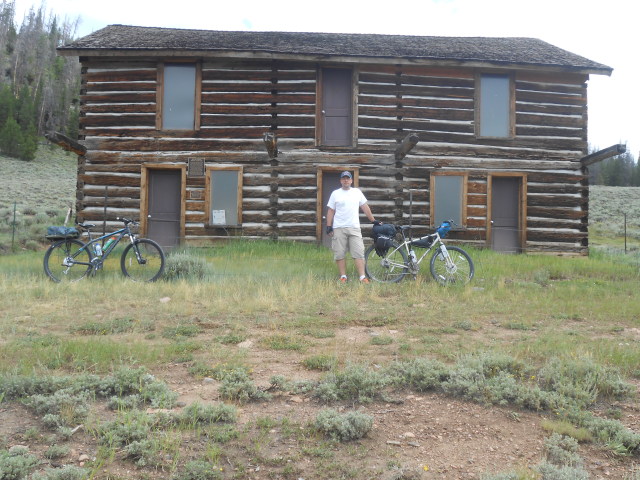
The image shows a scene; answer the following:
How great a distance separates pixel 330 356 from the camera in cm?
417

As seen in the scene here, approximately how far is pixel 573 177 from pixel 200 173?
34.4 feet

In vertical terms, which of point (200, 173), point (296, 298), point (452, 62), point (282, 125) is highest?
point (452, 62)

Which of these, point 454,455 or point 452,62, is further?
point 452,62

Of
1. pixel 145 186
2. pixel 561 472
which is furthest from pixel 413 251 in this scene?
pixel 145 186

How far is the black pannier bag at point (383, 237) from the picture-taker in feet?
27.6

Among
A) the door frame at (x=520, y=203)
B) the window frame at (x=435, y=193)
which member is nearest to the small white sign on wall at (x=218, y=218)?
the window frame at (x=435, y=193)

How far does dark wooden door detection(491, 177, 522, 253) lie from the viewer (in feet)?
46.3

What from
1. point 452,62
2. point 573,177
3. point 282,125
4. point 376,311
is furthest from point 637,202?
point 376,311

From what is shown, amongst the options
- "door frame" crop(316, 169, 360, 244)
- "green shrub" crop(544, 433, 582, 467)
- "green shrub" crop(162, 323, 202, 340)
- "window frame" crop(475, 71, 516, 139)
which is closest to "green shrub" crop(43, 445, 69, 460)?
"green shrub" crop(162, 323, 202, 340)

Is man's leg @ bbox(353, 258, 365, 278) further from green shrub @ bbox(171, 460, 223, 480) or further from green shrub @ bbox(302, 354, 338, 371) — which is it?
green shrub @ bbox(171, 460, 223, 480)

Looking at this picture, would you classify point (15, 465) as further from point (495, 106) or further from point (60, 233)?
point (495, 106)

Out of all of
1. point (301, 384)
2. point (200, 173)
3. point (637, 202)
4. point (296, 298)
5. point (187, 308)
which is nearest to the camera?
point (301, 384)

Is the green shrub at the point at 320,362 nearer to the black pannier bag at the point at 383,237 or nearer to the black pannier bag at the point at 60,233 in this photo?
the black pannier bag at the point at 383,237

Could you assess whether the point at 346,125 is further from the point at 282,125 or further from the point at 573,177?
the point at 573,177
